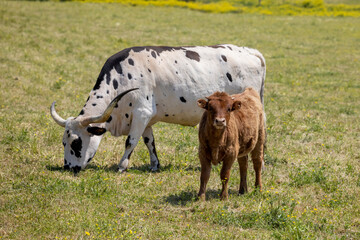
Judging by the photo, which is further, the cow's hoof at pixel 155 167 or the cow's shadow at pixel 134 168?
the cow's hoof at pixel 155 167

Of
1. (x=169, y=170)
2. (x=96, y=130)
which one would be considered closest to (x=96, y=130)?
(x=96, y=130)

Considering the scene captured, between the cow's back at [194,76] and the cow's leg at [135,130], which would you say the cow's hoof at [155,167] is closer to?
the cow's leg at [135,130]

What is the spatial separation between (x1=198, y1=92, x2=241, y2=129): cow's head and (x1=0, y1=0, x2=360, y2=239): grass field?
1338mm

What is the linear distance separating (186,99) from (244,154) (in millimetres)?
2276

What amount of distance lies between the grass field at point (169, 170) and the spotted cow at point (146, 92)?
57 cm

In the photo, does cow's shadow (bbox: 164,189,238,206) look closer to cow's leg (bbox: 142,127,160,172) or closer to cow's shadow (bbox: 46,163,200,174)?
cow's shadow (bbox: 46,163,200,174)

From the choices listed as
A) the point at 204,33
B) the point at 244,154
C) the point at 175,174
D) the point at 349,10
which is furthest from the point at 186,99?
the point at 349,10

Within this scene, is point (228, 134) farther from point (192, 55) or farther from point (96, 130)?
point (192, 55)

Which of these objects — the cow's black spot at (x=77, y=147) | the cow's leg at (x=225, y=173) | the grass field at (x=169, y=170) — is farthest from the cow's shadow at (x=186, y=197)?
the cow's black spot at (x=77, y=147)

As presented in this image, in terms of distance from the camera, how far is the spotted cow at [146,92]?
8.59 metres

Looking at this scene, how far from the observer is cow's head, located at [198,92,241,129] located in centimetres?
650

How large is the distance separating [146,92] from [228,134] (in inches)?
97.6

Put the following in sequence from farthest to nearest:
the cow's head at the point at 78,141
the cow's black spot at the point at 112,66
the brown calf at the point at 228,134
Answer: the cow's black spot at the point at 112,66
the cow's head at the point at 78,141
the brown calf at the point at 228,134

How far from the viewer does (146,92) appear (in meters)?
8.95
